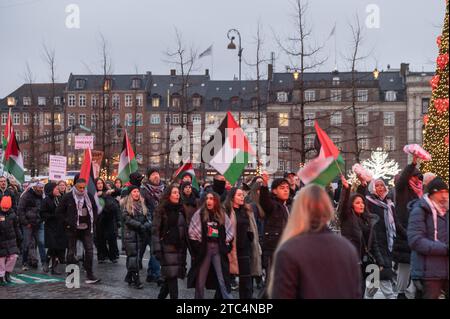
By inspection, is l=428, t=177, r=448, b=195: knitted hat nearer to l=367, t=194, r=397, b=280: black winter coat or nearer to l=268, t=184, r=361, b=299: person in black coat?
l=367, t=194, r=397, b=280: black winter coat

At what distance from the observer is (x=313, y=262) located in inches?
168

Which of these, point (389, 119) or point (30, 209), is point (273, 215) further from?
point (389, 119)

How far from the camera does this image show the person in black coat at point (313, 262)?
4.27 metres

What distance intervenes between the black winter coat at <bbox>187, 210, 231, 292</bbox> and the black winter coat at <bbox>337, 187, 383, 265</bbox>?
1.71 meters

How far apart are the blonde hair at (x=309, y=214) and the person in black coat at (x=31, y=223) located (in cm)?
1005

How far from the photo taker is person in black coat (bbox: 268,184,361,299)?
4270mm

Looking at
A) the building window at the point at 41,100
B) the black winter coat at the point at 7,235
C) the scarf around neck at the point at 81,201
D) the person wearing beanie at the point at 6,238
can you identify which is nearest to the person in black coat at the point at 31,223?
the person wearing beanie at the point at 6,238

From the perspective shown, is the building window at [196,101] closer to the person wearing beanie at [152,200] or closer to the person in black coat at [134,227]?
the person wearing beanie at [152,200]

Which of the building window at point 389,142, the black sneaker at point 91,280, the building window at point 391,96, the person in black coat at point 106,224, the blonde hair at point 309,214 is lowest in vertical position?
the black sneaker at point 91,280

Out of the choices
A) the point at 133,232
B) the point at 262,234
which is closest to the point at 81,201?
the point at 133,232

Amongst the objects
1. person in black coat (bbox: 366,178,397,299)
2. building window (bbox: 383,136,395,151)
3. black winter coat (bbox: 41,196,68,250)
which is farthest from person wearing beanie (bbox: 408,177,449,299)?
building window (bbox: 383,136,395,151)

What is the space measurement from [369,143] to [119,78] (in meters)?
33.9

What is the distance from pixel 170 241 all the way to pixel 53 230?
15.4ft
